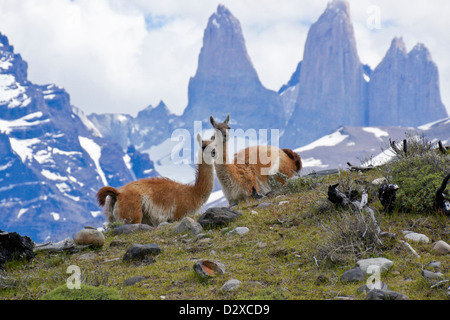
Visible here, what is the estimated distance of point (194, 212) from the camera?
12508mm

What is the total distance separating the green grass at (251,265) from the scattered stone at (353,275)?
100 millimetres

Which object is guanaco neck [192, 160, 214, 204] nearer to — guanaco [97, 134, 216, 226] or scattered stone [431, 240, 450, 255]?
guanaco [97, 134, 216, 226]

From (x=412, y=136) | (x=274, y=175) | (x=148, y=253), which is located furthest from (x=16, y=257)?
(x=412, y=136)

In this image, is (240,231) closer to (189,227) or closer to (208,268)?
(189,227)

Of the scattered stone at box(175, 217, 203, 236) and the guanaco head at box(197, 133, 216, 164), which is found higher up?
the guanaco head at box(197, 133, 216, 164)

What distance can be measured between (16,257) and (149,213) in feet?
13.7

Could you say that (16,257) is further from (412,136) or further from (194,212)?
(412,136)

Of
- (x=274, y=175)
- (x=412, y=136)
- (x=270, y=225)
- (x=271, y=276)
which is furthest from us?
(x=274, y=175)

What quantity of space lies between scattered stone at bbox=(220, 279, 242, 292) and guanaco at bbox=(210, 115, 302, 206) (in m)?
7.22

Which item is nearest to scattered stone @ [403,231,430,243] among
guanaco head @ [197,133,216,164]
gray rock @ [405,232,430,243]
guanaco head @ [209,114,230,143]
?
gray rock @ [405,232,430,243]

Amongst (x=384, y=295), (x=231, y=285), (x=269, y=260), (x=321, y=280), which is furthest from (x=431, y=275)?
(x=231, y=285)

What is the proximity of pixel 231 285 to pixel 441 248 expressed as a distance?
3.10m

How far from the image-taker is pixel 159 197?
12250 mm

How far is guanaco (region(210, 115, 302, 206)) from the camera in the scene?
1338 cm
